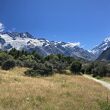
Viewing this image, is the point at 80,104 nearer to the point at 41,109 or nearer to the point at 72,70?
the point at 41,109

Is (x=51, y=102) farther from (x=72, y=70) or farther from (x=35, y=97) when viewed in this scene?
(x=72, y=70)

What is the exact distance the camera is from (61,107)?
55.5ft

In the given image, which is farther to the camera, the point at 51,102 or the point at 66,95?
the point at 66,95

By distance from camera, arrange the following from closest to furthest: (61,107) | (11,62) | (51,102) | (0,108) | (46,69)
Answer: (0,108) → (61,107) → (51,102) → (46,69) → (11,62)

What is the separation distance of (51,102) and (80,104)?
1.71 m

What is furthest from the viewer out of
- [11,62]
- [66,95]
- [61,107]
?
[11,62]

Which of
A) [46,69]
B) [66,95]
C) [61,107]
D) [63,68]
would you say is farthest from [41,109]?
[63,68]

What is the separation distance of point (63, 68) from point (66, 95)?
61037 mm

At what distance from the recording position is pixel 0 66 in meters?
71.0

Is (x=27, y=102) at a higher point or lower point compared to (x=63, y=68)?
lower

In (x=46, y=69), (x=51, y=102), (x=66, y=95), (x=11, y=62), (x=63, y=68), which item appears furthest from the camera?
(x=63, y=68)

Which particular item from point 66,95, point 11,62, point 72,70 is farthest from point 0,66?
point 66,95

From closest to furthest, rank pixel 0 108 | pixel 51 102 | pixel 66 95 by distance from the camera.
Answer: pixel 0 108
pixel 51 102
pixel 66 95

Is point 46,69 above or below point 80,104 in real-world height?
above
